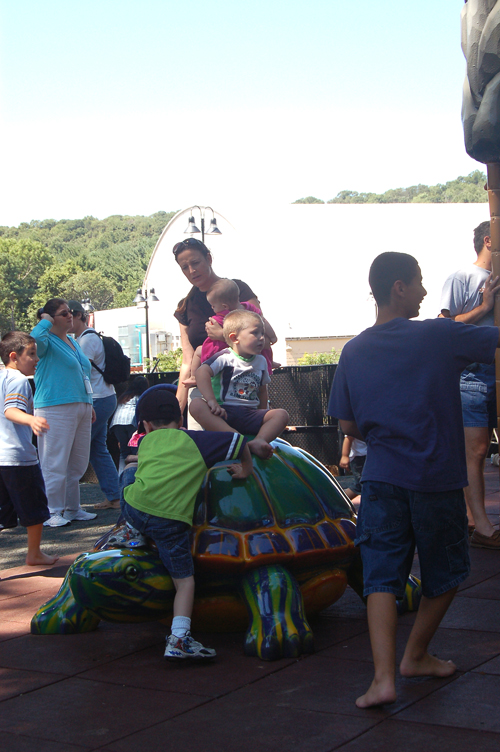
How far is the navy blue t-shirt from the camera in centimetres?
273

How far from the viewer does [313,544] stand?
136 inches

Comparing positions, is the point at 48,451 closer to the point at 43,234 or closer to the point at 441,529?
the point at 441,529

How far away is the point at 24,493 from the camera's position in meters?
5.07

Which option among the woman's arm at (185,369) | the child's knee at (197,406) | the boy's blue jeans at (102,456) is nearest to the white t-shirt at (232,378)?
the child's knee at (197,406)

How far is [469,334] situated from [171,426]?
148cm

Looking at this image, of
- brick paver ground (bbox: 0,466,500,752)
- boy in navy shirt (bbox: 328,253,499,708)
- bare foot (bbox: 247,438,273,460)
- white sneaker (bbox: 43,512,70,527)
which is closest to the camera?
brick paver ground (bbox: 0,466,500,752)

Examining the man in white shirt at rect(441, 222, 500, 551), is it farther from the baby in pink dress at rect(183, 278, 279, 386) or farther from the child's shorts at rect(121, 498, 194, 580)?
the child's shorts at rect(121, 498, 194, 580)

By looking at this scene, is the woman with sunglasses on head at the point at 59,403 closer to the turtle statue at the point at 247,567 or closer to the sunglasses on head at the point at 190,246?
the sunglasses on head at the point at 190,246

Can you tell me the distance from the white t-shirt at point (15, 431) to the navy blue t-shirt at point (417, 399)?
2.98 meters

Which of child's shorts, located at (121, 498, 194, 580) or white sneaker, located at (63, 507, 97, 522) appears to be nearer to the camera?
child's shorts, located at (121, 498, 194, 580)

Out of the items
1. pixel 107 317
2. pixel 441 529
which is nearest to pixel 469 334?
pixel 441 529

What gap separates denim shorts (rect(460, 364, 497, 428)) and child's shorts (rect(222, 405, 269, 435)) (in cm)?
168

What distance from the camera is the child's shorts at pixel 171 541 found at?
328cm

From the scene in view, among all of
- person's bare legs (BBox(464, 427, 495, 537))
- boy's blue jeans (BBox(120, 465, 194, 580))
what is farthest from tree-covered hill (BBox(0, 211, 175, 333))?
boy's blue jeans (BBox(120, 465, 194, 580))
